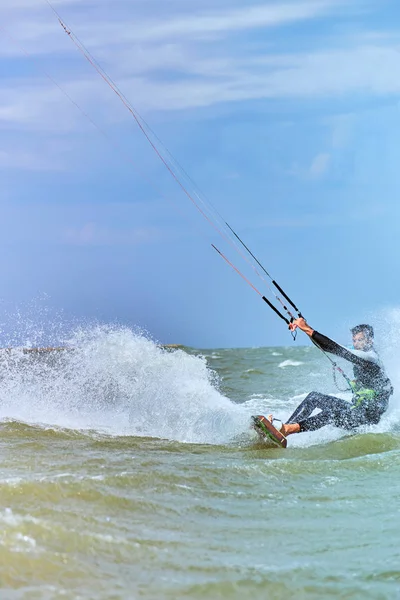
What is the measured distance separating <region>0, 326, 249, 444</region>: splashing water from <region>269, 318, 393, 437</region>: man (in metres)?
1.05

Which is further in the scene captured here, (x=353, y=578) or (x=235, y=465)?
(x=235, y=465)

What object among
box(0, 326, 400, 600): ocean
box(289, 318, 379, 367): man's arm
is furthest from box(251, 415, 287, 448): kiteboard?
box(289, 318, 379, 367): man's arm

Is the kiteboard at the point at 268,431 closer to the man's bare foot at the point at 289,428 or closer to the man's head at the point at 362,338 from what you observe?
the man's bare foot at the point at 289,428

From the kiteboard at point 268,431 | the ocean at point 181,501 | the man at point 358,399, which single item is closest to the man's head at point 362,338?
the man at point 358,399

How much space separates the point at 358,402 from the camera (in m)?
9.46

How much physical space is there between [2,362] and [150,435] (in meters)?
3.74

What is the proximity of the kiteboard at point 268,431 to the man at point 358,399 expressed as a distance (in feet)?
1.97

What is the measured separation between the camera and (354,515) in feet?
17.3

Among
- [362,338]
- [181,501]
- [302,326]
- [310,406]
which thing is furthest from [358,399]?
[181,501]

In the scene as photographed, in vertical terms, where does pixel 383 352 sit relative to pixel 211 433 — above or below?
above

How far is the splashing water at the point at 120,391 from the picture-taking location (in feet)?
32.4

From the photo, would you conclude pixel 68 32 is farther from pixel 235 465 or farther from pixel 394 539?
pixel 394 539

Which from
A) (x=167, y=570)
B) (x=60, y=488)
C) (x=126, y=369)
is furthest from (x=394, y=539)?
(x=126, y=369)

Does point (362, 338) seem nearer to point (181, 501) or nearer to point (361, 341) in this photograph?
point (361, 341)
